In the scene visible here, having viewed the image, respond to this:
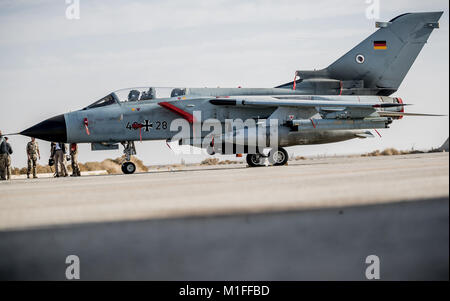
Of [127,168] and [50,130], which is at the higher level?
[50,130]

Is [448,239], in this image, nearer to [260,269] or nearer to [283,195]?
[260,269]

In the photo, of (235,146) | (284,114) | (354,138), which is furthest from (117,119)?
(354,138)

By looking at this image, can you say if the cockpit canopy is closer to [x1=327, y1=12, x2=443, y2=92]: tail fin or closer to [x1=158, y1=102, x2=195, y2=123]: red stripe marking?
[x1=158, y1=102, x2=195, y2=123]: red stripe marking

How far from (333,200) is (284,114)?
1207cm

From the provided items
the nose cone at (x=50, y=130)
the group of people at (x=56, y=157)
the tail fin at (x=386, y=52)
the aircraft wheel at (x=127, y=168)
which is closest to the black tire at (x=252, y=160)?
the aircraft wheel at (x=127, y=168)

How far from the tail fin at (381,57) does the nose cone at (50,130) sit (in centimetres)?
777

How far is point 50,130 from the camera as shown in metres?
16.9

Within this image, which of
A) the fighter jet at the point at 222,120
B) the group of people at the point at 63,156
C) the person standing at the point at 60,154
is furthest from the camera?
the person standing at the point at 60,154

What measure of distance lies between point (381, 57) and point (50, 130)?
37.2ft

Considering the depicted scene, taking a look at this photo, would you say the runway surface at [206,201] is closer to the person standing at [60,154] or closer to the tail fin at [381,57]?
the tail fin at [381,57]

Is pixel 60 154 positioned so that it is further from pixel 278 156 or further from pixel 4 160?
pixel 278 156

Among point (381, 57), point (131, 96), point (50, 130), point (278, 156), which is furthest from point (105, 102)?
point (381, 57)

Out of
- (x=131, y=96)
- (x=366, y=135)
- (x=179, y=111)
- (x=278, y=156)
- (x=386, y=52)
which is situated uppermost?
(x=386, y=52)

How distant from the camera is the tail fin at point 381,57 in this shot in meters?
20.5
